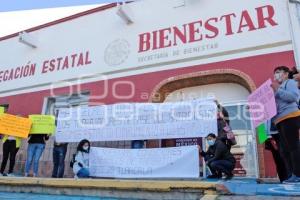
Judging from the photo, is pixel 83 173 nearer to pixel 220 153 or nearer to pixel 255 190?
pixel 220 153

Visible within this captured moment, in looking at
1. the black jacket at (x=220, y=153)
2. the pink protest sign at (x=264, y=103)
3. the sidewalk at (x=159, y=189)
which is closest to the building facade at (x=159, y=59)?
the black jacket at (x=220, y=153)

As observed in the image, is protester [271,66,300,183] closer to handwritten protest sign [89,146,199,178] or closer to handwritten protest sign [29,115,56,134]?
handwritten protest sign [89,146,199,178]

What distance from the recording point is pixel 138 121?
264 inches

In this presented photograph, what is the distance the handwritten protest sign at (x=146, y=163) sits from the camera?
5.77 meters

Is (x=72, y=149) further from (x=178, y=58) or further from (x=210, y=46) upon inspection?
(x=210, y=46)

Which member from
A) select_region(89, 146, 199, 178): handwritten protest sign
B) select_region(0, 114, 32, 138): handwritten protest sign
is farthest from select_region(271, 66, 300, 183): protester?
select_region(0, 114, 32, 138): handwritten protest sign

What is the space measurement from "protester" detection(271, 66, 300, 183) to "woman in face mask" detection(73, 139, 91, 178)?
3.79m

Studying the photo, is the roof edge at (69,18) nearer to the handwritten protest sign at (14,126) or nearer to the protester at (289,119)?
the handwritten protest sign at (14,126)

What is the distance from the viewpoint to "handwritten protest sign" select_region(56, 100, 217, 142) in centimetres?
623

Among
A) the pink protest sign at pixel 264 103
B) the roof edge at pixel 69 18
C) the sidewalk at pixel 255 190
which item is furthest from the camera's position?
the roof edge at pixel 69 18

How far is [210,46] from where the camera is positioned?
8.02 m

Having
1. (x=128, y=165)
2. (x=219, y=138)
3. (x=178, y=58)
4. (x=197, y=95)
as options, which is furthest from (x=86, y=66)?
(x=219, y=138)

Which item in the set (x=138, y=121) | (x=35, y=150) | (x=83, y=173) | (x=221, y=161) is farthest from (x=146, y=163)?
(x=35, y=150)

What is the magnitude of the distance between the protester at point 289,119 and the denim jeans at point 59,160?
15.5 feet
